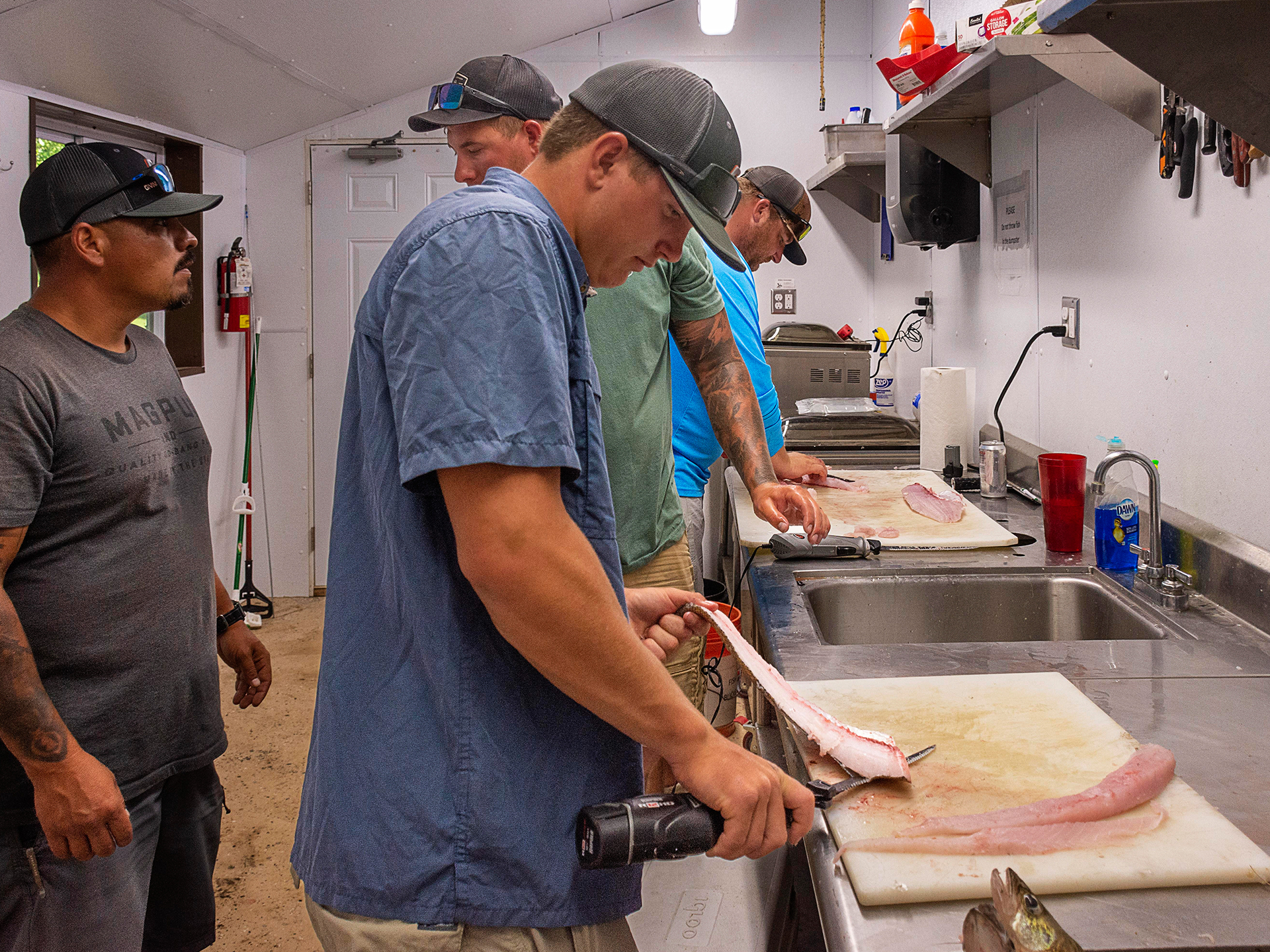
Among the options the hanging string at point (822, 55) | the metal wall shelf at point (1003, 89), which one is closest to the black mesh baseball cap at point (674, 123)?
the metal wall shelf at point (1003, 89)

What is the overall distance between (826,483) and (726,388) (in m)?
0.59

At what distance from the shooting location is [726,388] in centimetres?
240

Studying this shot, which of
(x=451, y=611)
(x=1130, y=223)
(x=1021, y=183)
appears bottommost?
(x=451, y=611)

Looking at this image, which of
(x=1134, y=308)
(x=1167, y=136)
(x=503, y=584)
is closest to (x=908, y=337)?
(x=1134, y=308)

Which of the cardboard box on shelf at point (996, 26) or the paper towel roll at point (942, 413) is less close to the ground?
the cardboard box on shelf at point (996, 26)

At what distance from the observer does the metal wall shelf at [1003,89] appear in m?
1.92

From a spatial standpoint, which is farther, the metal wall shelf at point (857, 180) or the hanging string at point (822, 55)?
the hanging string at point (822, 55)

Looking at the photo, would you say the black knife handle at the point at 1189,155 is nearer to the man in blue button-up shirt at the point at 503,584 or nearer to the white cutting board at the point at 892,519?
the white cutting board at the point at 892,519

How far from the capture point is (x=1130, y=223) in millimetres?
2160

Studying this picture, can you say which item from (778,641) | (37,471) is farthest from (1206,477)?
(37,471)

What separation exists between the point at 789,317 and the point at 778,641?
12.6ft

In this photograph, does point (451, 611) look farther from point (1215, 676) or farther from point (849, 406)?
point (849, 406)

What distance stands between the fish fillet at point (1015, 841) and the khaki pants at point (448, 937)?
0.28 m

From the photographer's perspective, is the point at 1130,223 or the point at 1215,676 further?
the point at 1130,223
